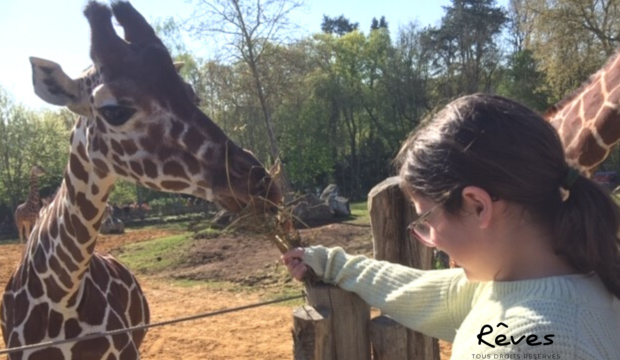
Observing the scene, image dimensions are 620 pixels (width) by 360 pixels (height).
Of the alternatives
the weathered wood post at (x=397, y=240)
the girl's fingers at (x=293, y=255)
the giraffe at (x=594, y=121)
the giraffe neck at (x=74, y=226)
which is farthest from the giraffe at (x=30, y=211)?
the girl's fingers at (x=293, y=255)

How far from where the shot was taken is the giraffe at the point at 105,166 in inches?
111

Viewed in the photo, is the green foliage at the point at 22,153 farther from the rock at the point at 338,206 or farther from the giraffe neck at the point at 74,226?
the giraffe neck at the point at 74,226

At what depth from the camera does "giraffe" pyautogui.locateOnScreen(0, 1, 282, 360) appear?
2826mm

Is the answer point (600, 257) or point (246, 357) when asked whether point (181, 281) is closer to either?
point (246, 357)

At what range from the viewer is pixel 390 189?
2.42m

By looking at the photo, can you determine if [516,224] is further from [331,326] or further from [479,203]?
[331,326]

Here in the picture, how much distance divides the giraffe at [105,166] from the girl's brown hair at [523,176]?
1.16 m

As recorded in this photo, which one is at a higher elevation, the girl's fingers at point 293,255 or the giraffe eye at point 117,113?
the giraffe eye at point 117,113

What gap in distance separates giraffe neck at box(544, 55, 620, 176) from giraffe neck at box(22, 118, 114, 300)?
9.64 ft

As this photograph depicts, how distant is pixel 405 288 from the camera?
2059 mm

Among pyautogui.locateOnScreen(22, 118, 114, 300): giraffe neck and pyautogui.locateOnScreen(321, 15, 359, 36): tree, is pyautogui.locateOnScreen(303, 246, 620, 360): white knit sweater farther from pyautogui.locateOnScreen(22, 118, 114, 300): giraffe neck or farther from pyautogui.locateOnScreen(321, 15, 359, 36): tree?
pyautogui.locateOnScreen(321, 15, 359, 36): tree

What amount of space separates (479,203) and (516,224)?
0.11 meters

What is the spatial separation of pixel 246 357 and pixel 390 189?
502cm

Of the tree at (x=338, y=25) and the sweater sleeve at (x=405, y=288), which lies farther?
the tree at (x=338, y=25)
